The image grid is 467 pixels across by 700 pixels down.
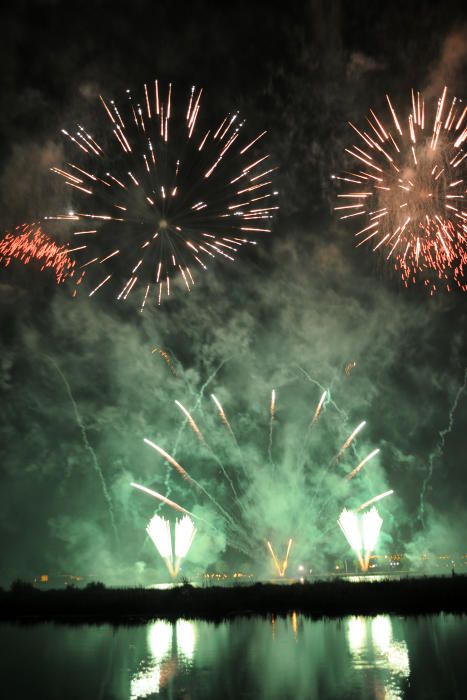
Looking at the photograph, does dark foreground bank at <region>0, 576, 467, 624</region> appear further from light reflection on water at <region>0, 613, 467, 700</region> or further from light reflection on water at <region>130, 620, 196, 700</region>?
light reflection on water at <region>130, 620, 196, 700</region>

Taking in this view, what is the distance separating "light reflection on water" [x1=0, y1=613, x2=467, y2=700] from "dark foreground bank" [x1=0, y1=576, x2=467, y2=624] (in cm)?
443

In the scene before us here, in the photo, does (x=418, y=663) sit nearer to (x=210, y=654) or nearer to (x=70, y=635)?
(x=210, y=654)

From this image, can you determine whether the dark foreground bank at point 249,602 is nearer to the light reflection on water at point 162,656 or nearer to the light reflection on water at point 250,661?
the light reflection on water at point 250,661

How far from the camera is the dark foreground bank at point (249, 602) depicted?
35719 millimetres

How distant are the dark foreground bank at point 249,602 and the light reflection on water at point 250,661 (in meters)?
4.43

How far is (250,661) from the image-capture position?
68.1 feet

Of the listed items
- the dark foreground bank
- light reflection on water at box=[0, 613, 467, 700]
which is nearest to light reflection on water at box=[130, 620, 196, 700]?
light reflection on water at box=[0, 613, 467, 700]

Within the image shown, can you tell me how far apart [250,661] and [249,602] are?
61.7 feet

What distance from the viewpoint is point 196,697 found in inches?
615

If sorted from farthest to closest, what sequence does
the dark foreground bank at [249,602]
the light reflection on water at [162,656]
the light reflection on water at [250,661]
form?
the dark foreground bank at [249,602] → the light reflection on water at [162,656] → the light reflection on water at [250,661]

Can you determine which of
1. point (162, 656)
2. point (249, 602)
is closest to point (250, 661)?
Result: point (162, 656)

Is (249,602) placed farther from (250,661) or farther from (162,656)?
(250,661)

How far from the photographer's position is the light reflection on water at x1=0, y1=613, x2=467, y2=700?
1627cm

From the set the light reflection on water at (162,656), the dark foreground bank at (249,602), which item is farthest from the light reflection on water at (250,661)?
the dark foreground bank at (249,602)
